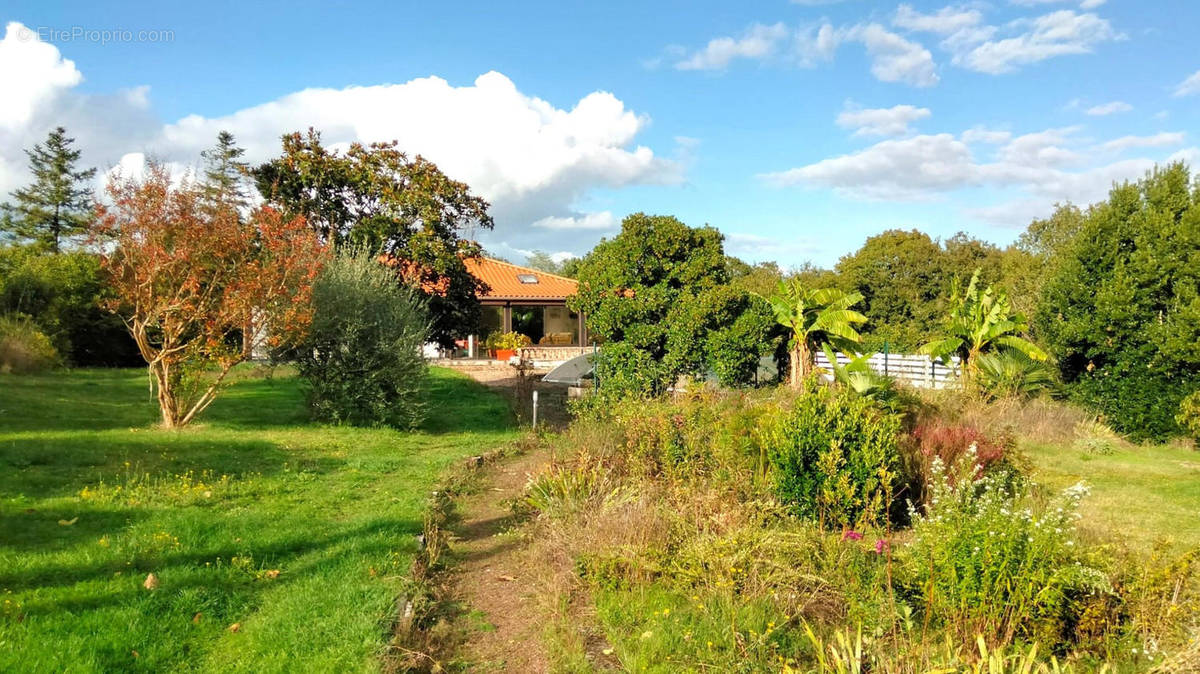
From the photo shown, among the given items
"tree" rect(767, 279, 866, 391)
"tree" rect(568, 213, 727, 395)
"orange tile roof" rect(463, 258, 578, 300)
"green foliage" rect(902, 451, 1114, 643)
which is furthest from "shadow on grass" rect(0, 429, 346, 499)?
"orange tile roof" rect(463, 258, 578, 300)

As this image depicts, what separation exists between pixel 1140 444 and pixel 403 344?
1494 centimetres

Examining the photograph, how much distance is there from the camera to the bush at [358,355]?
553 inches

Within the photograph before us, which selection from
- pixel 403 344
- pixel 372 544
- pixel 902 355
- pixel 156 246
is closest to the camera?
pixel 372 544

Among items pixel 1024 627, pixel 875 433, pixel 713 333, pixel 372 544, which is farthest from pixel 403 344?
pixel 1024 627

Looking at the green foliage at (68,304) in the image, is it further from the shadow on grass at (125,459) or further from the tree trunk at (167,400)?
the shadow on grass at (125,459)

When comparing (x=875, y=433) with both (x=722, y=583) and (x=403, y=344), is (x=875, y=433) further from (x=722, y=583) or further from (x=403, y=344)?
(x=403, y=344)

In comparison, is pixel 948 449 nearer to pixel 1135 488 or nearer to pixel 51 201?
pixel 1135 488

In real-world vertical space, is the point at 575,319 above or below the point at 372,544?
above

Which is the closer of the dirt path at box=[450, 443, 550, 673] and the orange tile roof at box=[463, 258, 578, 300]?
the dirt path at box=[450, 443, 550, 673]

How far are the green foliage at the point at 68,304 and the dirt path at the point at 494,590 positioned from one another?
64.1 feet

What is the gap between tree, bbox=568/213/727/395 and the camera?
14.8 meters

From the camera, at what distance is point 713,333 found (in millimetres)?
14617

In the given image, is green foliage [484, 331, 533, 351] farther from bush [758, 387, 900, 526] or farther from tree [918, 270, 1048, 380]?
bush [758, 387, 900, 526]

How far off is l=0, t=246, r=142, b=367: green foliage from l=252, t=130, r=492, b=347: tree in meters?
6.80
